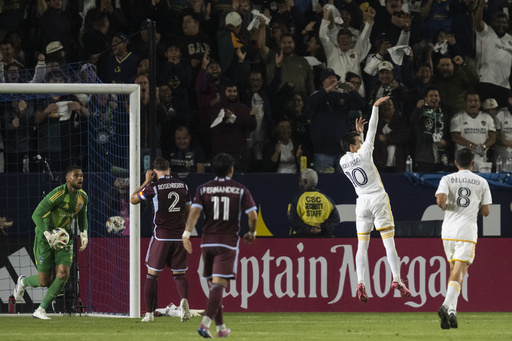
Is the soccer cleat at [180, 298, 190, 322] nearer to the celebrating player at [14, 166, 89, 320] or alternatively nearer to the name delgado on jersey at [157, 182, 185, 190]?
the name delgado on jersey at [157, 182, 185, 190]

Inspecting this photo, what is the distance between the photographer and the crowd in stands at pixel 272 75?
15406mm

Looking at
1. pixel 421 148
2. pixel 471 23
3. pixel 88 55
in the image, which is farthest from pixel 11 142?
pixel 471 23

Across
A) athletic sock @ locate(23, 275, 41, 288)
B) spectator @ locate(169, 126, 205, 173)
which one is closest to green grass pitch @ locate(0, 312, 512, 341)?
athletic sock @ locate(23, 275, 41, 288)

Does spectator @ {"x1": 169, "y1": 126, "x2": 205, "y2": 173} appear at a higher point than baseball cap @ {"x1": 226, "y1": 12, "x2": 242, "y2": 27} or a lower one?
lower

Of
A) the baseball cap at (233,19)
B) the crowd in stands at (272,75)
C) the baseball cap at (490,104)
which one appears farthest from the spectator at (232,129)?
the baseball cap at (490,104)

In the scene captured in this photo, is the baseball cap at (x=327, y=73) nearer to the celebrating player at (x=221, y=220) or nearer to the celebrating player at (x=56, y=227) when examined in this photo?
the celebrating player at (x=56, y=227)

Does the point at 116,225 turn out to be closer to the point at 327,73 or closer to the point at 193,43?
the point at 193,43

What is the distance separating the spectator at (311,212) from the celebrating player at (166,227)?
2920 millimetres

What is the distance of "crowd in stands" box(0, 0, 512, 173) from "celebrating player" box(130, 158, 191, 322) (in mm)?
2611

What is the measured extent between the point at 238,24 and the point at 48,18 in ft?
10.7

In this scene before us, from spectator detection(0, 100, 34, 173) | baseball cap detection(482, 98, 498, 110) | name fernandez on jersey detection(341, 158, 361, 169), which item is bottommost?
name fernandez on jersey detection(341, 158, 361, 169)

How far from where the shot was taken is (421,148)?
1602cm

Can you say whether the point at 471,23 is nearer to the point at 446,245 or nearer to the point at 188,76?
the point at 188,76

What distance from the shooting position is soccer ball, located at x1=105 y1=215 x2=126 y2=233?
47.9ft
